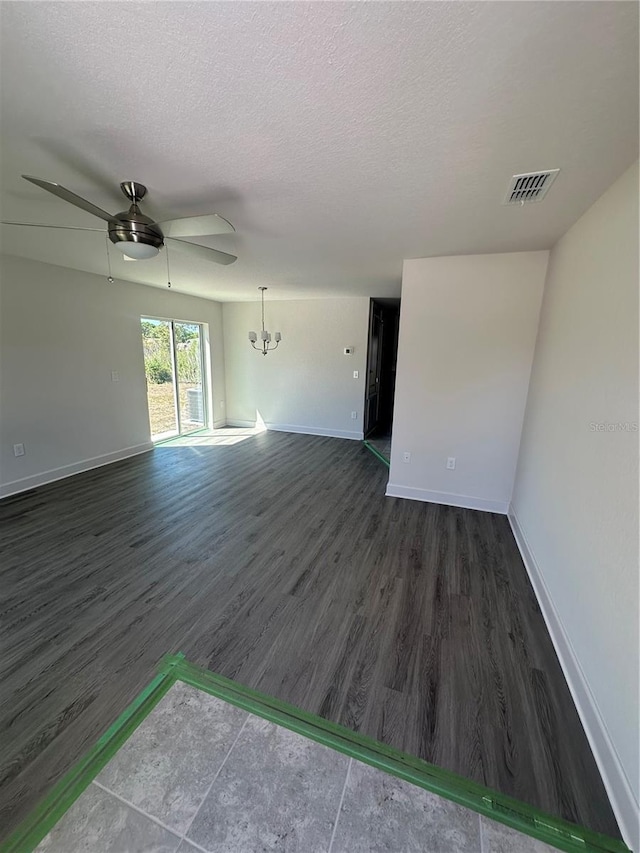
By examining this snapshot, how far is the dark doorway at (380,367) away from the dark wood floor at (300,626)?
3.07 metres

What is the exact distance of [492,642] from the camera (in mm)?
1872

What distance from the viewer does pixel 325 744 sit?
53.8 inches

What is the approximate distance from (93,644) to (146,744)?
0.71 metres

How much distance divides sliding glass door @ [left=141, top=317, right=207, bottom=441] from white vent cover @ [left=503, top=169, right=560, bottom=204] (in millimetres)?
4898

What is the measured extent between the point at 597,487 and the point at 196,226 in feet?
7.92

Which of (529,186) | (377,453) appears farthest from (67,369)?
(529,186)

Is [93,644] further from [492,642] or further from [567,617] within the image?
[567,617]

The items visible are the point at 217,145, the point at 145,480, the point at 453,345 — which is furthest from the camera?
the point at 145,480

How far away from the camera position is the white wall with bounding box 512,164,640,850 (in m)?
1.25

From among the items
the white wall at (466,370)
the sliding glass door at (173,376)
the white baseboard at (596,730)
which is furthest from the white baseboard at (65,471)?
the white baseboard at (596,730)

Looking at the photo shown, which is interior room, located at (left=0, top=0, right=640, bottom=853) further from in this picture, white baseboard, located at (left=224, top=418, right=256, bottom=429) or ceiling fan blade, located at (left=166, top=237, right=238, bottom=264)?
white baseboard, located at (left=224, top=418, right=256, bottom=429)

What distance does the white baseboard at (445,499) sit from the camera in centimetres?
338

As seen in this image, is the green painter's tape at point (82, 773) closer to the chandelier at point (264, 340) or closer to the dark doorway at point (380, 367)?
the chandelier at point (264, 340)

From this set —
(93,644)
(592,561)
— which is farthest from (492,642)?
Result: (93,644)
